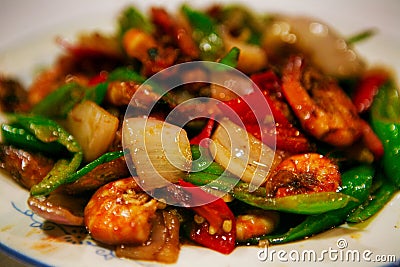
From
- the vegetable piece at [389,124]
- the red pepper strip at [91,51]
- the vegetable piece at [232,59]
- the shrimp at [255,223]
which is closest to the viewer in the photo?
the shrimp at [255,223]

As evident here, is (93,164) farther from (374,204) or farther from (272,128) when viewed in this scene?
(374,204)

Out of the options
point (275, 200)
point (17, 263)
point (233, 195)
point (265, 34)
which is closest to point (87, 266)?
point (17, 263)

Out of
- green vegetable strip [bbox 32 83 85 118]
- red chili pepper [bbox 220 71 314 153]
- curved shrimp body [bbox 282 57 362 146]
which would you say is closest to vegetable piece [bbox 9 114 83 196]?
green vegetable strip [bbox 32 83 85 118]

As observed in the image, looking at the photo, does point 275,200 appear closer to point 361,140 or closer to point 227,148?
→ point 227,148

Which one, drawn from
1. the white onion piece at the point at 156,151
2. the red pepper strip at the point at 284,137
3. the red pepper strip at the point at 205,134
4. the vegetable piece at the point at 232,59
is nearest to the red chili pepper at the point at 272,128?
the red pepper strip at the point at 284,137

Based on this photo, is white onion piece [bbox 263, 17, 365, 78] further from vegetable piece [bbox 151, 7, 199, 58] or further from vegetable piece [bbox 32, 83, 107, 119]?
vegetable piece [bbox 32, 83, 107, 119]

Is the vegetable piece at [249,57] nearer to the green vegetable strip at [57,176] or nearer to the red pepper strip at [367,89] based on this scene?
the red pepper strip at [367,89]

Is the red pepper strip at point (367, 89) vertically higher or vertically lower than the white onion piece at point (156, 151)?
lower
